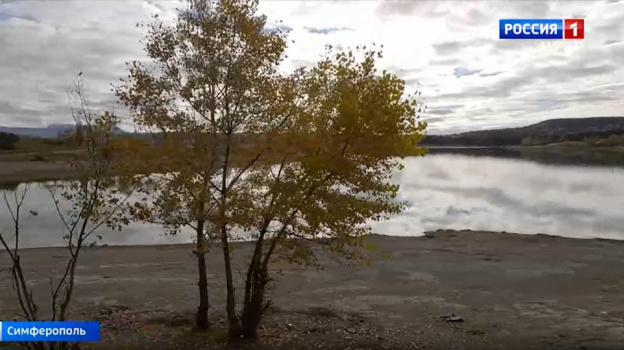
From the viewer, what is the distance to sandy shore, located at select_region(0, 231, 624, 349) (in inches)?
610

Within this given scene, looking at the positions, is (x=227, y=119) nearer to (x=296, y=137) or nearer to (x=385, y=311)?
(x=296, y=137)

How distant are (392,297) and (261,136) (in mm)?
10761

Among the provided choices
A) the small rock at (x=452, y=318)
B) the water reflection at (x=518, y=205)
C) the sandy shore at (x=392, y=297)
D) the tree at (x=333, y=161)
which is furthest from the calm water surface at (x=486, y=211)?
the tree at (x=333, y=161)

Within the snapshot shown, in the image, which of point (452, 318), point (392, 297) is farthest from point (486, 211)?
point (452, 318)

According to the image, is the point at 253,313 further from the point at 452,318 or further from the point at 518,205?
the point at 518,205

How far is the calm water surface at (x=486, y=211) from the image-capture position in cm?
3969

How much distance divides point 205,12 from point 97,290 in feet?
44.0

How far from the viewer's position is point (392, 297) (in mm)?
21094

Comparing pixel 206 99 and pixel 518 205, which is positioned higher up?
pixel 206 99

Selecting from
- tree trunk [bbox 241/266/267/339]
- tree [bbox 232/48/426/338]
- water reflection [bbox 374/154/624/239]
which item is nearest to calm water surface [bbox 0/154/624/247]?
water reflection [bbox 374/154/624/239]

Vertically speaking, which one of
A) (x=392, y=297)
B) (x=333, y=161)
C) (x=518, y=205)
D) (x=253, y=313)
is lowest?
(x=392, y=297)

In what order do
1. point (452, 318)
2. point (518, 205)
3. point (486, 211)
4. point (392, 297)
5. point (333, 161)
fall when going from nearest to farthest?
1. point (333, 161)
2. point (452, 318)
3. point (392, 297)
4. point (486, 211)
5. point (518, 205)

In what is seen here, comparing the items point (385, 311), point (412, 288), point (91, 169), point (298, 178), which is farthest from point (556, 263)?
point (91, 169)

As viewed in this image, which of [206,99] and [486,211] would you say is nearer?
[206,99]
